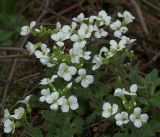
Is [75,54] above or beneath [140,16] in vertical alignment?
above

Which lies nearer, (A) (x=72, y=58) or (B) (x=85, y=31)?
(A) (x=72, y=58)

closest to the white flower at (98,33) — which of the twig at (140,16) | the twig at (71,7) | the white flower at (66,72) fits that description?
the white flower at (66,72)

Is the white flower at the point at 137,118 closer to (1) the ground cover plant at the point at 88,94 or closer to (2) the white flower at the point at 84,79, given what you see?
(1) the ground cover plant at the point at 88,94

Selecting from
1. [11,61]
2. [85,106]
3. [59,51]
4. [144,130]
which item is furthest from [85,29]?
[11,61]

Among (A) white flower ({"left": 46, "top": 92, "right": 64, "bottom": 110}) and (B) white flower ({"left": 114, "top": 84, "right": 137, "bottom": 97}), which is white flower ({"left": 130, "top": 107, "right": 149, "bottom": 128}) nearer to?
(B) white flower ({"left": 114, "top": 84, "right": 137, "bottom": 97})

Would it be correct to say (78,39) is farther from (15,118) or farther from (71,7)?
(71,7)

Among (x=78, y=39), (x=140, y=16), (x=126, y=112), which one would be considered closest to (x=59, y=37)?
(x=78, y=39)

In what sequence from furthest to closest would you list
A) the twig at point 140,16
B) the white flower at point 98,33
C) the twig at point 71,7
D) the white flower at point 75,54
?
the twig at point 71,7 < the twig at point 140,16 < the white flower at point 98,33 < the white flower at point 75,54

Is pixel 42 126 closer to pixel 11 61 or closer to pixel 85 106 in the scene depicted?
pixel 85 106
